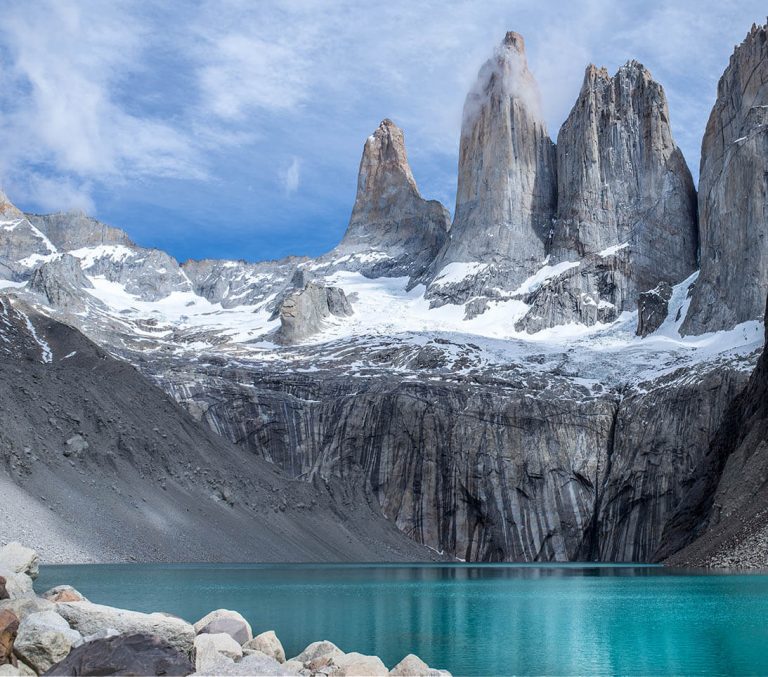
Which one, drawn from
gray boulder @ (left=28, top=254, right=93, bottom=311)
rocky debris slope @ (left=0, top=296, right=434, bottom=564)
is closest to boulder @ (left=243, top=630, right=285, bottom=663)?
rocky debris slope @ (left=0, top=296, right=434, bottom=564)

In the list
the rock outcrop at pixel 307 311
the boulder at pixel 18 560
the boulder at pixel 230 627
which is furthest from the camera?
the rock outcrop at pixel 307 311

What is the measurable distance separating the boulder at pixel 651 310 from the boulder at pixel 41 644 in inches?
5176

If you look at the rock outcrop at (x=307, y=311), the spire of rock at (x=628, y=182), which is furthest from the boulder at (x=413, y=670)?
the spire of rock at (x=628, y=182)

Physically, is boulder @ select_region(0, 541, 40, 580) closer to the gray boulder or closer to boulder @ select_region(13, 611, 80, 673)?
boulder @ select_region(13, 611, 80, 673)

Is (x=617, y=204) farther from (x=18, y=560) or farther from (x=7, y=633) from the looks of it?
(x=7, y=633)

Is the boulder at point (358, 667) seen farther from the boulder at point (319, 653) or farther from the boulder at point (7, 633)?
the boulder at point (7, 633)

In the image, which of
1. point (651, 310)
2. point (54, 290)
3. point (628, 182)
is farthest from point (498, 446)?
point (54, 290)

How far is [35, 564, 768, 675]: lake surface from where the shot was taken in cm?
3075

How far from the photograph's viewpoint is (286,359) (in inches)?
5704

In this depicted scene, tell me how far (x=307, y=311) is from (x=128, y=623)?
138 metres

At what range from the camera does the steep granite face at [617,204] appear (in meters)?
160

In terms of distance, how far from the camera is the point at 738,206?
452 feet

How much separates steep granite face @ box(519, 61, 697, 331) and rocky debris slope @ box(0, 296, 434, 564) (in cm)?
6271

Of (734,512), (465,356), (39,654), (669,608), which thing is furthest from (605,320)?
(39,654)
